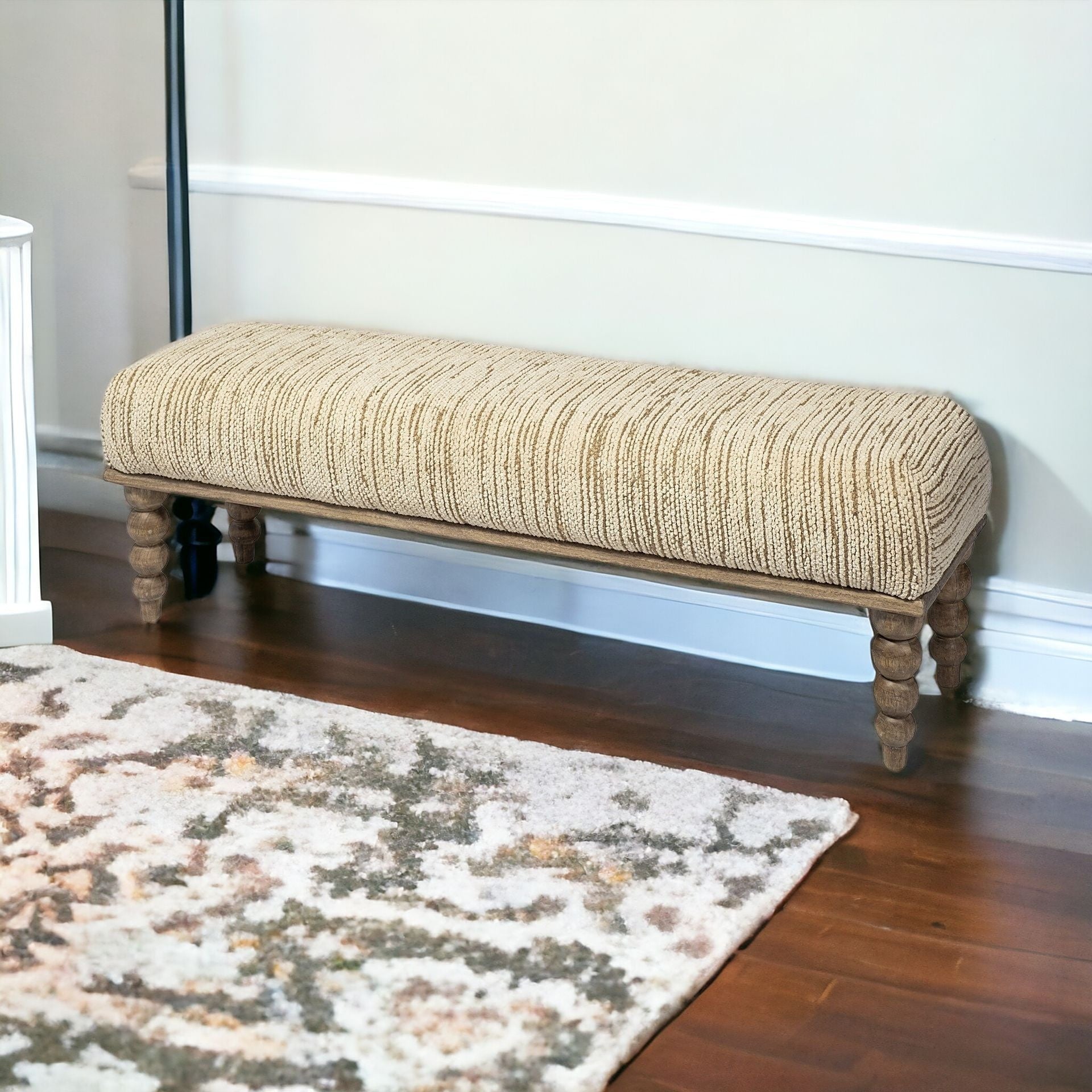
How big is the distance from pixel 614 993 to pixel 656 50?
1408 mm

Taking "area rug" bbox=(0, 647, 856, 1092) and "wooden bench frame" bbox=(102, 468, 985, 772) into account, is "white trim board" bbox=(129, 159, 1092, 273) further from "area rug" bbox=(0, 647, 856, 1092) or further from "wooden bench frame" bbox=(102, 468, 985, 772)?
"area rug" bbox=(0, 647, 856, 1092)

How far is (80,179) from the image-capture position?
2.44 metres

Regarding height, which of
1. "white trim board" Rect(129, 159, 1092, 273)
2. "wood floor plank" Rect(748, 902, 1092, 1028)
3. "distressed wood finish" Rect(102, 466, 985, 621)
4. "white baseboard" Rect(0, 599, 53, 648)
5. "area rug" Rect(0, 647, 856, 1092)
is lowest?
"wood floor plank" Rect(748, 902, 1092, 1028)

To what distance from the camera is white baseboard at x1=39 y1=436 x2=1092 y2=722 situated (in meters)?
2.08

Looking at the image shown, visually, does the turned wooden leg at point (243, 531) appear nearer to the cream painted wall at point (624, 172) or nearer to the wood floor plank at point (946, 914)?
the cream painted wall at point (624, 172)

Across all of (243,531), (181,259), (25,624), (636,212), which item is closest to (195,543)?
(243,531)

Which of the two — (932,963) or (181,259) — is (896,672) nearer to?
(932,963)

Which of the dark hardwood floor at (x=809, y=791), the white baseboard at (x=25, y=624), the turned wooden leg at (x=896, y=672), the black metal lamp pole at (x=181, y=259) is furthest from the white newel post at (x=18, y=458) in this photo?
the turned wooden leg at (x=896, y=672)

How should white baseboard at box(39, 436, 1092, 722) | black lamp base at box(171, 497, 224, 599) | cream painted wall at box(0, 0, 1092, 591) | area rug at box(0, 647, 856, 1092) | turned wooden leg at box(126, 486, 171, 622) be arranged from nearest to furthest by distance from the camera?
1. area rug at box(0, 647, 856, 1092)
2. cream painted wall at box(0, 0, 1092, 591)
3. white baseboard at box(39, 436, 1092, 722)
4. turned wooden leg at box(126, 486, 171, 622)
5. black lamp base at box(171, 497, 224, 599)

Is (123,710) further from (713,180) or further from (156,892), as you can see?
(713,180)

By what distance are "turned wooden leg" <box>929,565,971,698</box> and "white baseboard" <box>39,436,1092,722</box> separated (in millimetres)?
49

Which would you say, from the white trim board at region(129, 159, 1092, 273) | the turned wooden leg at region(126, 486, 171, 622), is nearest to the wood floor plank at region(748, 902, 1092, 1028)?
the white trim board at region(129, 159, 1092, 273)

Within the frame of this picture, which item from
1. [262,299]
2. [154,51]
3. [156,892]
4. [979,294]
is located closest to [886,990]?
[156,892]

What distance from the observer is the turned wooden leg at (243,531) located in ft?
8.16
